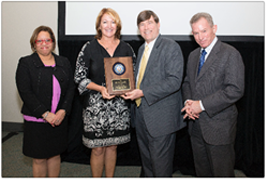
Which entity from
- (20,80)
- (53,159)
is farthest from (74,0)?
(53,159)

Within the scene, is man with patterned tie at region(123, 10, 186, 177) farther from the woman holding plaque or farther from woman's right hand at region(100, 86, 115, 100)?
the woman holding plaque

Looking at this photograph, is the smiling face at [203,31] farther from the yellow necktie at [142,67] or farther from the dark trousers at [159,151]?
the dark trousers at [159,151]

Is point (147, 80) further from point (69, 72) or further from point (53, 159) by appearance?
point (53, 159)

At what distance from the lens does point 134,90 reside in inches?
71.3

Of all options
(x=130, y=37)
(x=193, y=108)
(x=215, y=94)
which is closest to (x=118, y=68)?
(x=193, y=108)

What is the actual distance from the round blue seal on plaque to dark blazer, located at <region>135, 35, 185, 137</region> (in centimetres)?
21

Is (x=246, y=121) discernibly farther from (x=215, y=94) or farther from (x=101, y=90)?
(x=101, y=90)

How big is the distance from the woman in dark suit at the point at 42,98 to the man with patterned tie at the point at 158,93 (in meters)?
0.71

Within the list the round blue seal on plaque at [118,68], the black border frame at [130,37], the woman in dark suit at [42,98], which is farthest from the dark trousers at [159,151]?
the black border frame at [130,37]

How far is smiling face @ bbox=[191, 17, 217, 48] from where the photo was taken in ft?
5.38

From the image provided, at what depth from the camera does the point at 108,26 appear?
1938 millimetres

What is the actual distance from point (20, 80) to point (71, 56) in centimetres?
114

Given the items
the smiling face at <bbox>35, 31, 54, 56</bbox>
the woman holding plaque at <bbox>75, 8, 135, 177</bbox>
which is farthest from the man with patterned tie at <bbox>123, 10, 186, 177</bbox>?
the smiling face at <bbox>35, 31, 54, 56</bbox>

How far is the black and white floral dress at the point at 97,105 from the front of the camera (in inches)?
77.5
